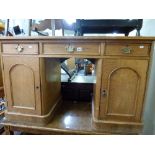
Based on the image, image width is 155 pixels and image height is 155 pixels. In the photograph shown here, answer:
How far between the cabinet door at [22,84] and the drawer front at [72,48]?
15cm

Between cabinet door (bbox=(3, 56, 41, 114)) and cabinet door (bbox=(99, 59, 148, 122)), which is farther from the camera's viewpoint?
cabinet door (bbox=(3, 56, 41, 114))

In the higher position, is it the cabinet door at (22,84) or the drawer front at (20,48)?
the drawer front at (20,48)

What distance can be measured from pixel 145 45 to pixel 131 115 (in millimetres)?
589

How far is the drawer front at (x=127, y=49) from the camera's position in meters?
1.09

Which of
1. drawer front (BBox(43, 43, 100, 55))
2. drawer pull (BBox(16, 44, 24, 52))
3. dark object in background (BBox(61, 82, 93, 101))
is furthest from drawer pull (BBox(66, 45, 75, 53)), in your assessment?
dark object in background (BBox(61, 82, 93, 101))

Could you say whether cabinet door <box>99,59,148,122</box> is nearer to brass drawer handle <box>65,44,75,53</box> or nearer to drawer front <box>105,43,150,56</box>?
drawer front <box>105,43,150,56</box>

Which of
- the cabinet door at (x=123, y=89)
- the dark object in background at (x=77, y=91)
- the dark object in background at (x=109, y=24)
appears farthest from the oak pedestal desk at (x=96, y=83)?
the dark object in background at (x=77, y=91)

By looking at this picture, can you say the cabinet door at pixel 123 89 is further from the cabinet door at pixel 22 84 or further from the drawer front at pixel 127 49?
the cabinet door at pixel 22 84

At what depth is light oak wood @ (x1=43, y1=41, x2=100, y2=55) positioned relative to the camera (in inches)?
45.2

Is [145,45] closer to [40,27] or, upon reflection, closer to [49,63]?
[49,63]

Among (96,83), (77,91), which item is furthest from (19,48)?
(77,91)

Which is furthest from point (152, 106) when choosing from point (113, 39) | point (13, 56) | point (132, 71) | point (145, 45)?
point (13, 56)

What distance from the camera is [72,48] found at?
116cm

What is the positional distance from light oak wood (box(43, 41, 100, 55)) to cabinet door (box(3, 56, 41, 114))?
14 centimetres
